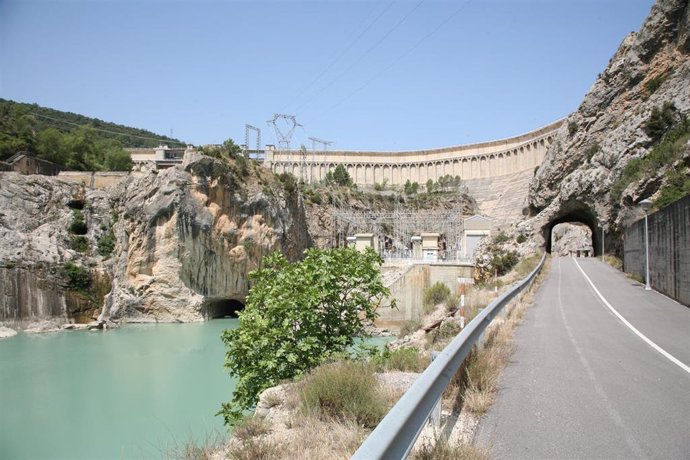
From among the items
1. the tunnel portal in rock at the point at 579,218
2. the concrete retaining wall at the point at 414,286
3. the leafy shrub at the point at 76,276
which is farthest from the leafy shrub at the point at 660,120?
the leafy shrub at the point at 76,276

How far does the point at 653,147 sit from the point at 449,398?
1458 inches

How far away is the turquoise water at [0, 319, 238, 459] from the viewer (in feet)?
51.6

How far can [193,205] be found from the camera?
44.6 metres

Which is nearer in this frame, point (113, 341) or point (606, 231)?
point (113, 341)

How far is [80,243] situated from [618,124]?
48.1 m

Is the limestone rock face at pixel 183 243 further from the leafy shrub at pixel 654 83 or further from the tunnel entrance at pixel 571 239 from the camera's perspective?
the tunnel entrance at pixel 571 239

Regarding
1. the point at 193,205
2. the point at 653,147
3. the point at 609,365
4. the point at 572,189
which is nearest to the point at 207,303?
the point at 193,205

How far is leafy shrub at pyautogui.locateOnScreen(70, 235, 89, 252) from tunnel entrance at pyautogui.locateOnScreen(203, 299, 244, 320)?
12.2m

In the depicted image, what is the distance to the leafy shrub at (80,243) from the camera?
46156 millimetres

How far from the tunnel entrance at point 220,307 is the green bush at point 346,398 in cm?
4200

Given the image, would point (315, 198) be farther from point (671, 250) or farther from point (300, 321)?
point (300, 321)

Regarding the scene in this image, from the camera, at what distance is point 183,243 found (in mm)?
44500

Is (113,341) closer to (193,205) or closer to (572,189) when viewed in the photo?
(193,205)

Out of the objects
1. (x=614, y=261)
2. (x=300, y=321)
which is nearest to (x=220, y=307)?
(x=614, y=261)
